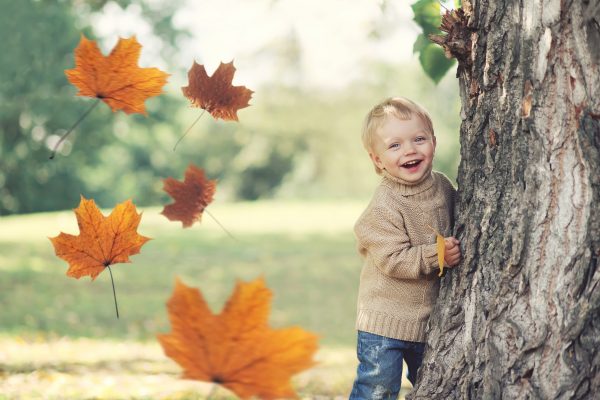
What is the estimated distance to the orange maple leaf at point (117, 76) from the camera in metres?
2.15

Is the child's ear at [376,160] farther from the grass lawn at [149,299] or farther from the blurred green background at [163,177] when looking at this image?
the grass lawn at [149,299]

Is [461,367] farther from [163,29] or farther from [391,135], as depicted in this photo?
[163,29]

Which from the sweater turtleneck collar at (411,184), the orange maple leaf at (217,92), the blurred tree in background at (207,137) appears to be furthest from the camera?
the blurred tree in background at (207,137)

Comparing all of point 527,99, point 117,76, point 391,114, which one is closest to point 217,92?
point 117,76

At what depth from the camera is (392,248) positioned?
7.52 ft

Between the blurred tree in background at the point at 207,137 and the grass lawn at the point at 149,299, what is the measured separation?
6022mm

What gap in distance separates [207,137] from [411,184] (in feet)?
94.2

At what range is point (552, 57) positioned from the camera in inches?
75.5

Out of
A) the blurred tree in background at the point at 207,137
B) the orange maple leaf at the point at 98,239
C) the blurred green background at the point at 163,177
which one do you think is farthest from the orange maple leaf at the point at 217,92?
the blurred tree in background at the point at 207,137

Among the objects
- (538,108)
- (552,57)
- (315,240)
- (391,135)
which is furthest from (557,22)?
(315,240)

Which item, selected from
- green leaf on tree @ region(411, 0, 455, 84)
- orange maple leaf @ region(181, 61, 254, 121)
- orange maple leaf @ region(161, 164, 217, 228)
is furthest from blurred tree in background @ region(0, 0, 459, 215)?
orange maple leaf @ region(181, 61, 254, 121)

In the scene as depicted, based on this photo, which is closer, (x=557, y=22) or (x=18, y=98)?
(x=557, y=22)

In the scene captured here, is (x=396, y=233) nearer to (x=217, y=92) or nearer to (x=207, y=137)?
(x=217, y=92)

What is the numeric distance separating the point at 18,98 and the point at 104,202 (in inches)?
266
